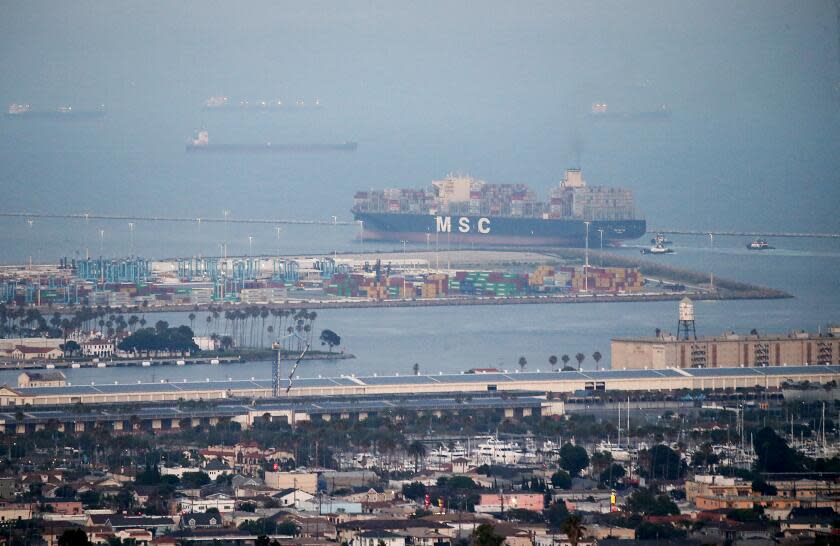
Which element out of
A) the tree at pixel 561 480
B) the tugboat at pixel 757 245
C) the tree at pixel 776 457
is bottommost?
the tree at pixel 561 480

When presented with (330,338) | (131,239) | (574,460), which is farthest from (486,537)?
(131,239)

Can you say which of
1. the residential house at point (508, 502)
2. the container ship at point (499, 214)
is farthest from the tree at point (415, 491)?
the container ship at point (499, 214)

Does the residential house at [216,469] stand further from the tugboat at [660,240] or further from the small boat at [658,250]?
the tugboat at [660,240]

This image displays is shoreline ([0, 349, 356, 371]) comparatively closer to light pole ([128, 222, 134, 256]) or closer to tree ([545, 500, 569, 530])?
tree ([545, 500, 569, 530])

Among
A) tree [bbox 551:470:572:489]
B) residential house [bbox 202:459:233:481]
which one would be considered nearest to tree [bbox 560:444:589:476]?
tree [bbox 551:470:572:489]

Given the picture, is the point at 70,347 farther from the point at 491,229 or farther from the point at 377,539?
the point at 491,229

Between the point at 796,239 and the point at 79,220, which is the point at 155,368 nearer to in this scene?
the point at 796,239

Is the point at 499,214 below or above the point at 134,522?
above
